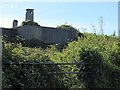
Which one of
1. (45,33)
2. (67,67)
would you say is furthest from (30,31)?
(67,67)

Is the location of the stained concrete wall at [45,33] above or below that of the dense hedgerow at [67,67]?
above

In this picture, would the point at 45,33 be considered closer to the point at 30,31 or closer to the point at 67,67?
the point at 30,31

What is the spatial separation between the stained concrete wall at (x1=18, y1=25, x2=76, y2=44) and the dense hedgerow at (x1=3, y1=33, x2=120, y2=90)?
43.7 ft

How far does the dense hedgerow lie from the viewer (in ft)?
30.3

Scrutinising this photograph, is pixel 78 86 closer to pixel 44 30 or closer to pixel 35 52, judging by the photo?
pixel 35 52

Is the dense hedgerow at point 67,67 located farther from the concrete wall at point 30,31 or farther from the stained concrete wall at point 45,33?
the concrete wall at point 30,31

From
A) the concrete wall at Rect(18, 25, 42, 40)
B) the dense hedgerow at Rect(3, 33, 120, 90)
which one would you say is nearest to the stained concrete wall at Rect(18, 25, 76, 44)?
the concrete wall at Rect(18, 25, 42, 40)

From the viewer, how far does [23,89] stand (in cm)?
912

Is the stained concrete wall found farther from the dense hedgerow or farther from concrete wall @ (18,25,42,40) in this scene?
the dense hedgerow

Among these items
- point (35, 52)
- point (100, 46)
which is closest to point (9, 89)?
point (35, 52)

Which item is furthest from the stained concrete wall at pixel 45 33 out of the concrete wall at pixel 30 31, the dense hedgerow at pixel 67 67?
the dense hedgerow at pixel 67 67

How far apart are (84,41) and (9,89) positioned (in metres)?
3.93

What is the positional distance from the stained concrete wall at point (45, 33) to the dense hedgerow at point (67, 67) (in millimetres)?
13316

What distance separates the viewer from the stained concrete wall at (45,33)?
2534cm
